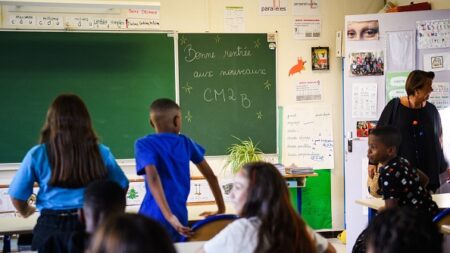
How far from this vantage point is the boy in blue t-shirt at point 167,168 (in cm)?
237

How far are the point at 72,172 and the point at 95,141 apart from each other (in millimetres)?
181

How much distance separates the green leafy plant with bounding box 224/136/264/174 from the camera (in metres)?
5.06

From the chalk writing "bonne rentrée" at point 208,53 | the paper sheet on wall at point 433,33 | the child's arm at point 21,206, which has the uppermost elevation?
the paper sheet on wall at point 433,33

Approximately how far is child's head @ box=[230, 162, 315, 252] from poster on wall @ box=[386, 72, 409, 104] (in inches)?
128

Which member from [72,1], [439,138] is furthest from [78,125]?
[439,138]

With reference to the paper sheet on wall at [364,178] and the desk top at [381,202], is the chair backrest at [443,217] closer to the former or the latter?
the desk top at [381,202]

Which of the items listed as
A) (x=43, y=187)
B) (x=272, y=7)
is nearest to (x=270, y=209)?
(x=43, y=187)

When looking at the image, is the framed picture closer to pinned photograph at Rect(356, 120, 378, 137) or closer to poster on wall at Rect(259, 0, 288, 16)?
poster on wall at Rect(259, 0, 288, 16)

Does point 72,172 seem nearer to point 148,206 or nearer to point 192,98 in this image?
point 148,206

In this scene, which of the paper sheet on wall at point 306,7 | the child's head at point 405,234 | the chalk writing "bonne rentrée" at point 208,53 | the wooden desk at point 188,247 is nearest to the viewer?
the child's head at point 405,234

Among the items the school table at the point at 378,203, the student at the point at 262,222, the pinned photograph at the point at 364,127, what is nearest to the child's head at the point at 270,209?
the student at the point at 262,222

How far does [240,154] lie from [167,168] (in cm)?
264

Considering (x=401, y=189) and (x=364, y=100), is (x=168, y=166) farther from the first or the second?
(x=364, y=100)

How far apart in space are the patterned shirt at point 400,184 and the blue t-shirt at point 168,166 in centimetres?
106
